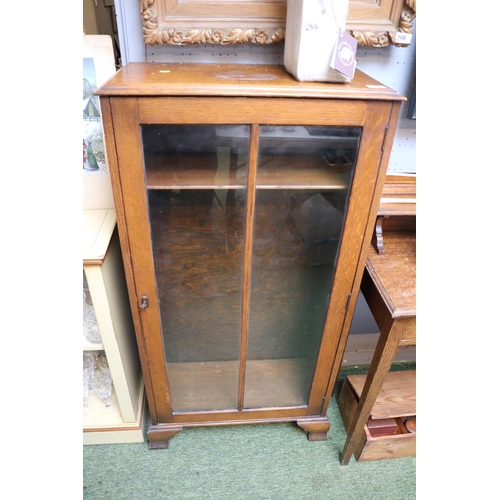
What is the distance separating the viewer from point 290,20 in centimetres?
88

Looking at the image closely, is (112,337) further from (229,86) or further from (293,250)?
(229,86)

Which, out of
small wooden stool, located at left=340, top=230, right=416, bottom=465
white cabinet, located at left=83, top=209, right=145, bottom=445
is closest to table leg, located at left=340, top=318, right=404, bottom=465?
small wooden stool, located at left=340, top=230, right=416, bottom=465

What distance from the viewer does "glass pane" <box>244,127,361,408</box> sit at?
0.87 m

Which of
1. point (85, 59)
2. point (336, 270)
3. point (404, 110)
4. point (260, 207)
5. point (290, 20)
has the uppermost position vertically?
point (290, 20)

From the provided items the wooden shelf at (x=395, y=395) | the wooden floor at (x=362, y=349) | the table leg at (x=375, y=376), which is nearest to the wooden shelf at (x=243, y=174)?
the table leg at (x=375, y=376)

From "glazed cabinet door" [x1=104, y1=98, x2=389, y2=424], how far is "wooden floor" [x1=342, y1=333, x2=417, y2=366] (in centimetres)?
39

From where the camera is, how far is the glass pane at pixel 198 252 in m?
0.84

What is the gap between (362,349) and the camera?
5.35ft

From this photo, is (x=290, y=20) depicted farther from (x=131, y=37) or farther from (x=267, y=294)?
(x=267, y=294)

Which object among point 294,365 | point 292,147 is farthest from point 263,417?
point 292,147

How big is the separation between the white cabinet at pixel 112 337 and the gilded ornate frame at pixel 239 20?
0.52 meters

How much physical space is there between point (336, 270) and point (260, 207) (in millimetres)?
269

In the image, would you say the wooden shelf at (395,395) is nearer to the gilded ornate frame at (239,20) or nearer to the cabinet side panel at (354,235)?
the cabinet side panel at (354,235)

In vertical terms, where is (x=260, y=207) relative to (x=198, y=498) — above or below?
above
